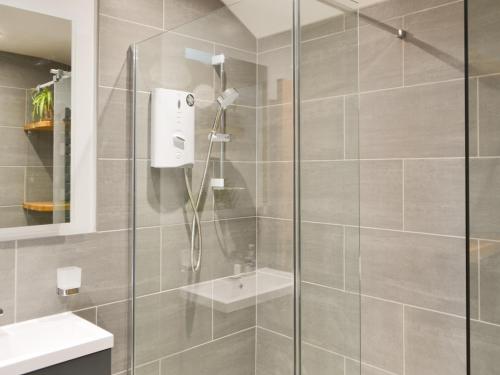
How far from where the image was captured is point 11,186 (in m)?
1.61

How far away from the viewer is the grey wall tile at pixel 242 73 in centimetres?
144

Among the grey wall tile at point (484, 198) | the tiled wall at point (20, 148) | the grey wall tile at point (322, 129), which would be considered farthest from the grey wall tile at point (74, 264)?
the grey wall tile at point (484, 198)

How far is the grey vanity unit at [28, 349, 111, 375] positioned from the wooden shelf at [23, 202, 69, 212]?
593 mm

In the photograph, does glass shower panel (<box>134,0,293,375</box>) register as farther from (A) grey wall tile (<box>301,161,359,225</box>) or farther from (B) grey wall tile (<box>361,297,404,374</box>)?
(B) grey wall tile (<box>361,297,404,374</box>)

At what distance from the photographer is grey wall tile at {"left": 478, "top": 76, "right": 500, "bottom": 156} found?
960 mm

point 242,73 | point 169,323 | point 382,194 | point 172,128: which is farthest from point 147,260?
point 382,194

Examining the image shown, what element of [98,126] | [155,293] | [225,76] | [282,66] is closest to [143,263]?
[155,293]

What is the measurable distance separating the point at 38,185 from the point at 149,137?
47 centimetres

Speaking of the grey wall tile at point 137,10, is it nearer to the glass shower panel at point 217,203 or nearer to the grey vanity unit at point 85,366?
the glass shower panel at point 217,203

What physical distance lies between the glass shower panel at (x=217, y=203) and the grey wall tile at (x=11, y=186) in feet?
1.47

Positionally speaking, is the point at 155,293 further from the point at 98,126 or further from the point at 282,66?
the point at 282,66

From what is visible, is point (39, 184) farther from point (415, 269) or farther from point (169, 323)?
point (415, 269)

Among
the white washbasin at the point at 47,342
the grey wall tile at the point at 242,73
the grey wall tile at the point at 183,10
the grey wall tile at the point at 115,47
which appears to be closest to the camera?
the white washbasin at the point at 47,342

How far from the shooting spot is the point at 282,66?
4.52 feet
